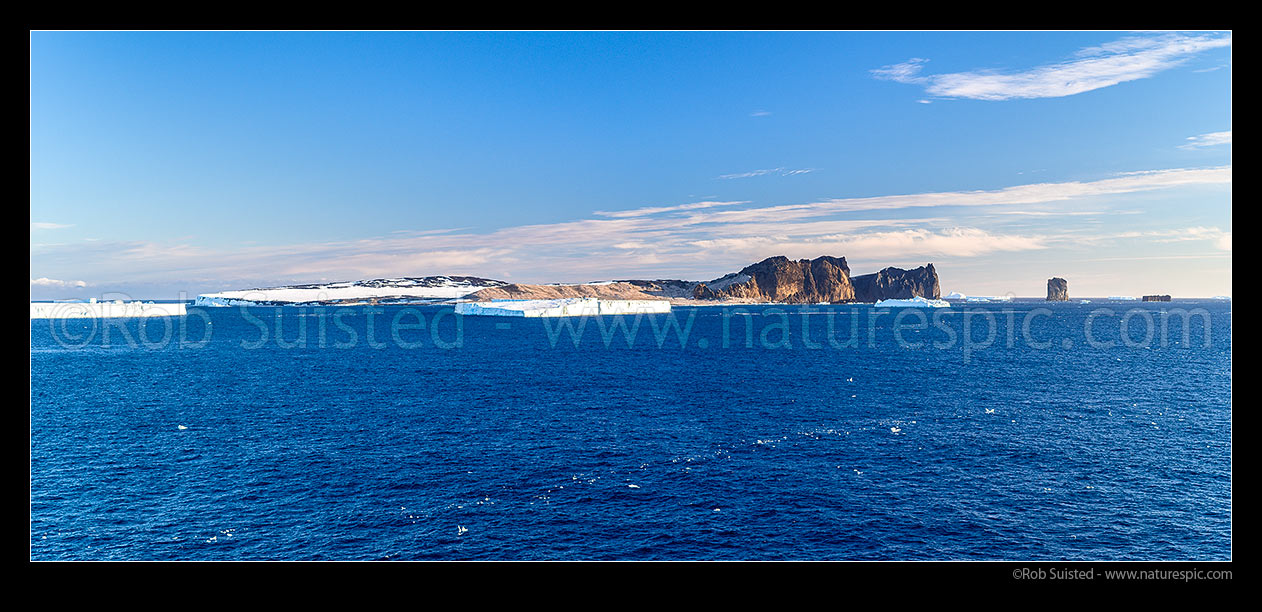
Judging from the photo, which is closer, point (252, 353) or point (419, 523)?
point (419, 523)

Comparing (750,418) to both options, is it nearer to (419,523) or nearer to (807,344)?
(419,523)
